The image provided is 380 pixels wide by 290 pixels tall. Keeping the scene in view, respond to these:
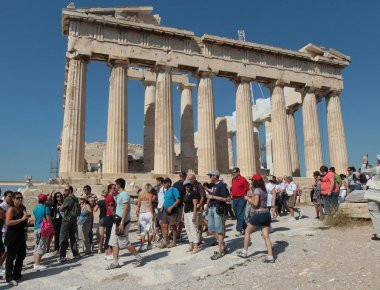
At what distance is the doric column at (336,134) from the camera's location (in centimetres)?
2800

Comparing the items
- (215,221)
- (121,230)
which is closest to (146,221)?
(121,230)

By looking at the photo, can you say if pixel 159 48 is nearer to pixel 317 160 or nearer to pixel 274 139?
pixel 274 139

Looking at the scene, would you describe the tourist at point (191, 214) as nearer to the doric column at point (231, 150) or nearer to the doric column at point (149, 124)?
the doric column at point (149, 124)

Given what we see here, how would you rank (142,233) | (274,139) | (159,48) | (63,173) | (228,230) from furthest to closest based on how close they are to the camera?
(274,139) < (159,48) < (63,173) < (228,230) < (142,233)

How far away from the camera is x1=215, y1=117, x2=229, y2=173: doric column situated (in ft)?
96.9

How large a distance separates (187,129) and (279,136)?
23.0 feet

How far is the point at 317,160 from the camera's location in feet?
90.1

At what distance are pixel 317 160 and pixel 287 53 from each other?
875 cm

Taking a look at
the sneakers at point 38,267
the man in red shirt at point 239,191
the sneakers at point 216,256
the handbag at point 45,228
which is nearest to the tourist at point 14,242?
the sneakers at point 38,267

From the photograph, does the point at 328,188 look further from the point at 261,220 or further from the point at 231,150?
the point at 231,150

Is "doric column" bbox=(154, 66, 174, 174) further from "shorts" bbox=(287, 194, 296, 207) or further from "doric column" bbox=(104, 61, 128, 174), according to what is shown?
"shorts" bbox=(287, 194, 296, 207)

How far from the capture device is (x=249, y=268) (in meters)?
6.84

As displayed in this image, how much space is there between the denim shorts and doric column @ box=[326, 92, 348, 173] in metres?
22.1

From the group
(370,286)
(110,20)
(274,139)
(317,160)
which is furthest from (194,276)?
(317,160)
